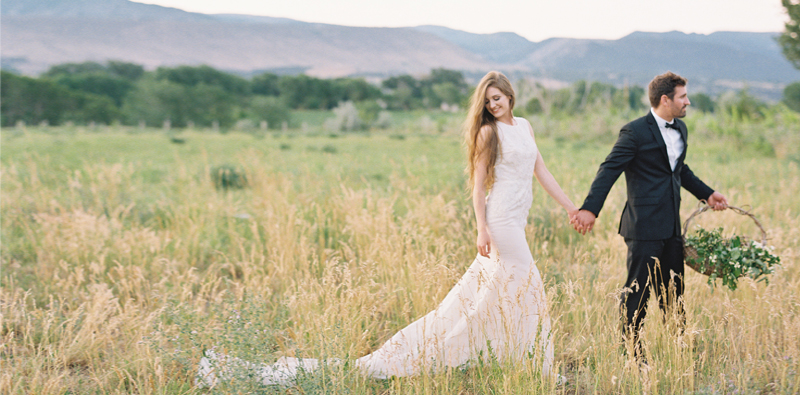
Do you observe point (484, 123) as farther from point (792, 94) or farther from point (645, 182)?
point (792, 94)

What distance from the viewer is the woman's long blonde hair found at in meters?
3.09

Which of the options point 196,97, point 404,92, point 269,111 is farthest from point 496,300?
point 404,92

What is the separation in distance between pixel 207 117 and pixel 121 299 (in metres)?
76.5

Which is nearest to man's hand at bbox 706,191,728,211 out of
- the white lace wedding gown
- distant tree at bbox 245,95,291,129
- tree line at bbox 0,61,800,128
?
the white lace wedding gown

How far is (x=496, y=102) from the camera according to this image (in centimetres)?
311

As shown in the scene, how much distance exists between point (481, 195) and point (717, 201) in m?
1.89

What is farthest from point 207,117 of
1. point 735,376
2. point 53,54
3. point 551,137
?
point 53,54

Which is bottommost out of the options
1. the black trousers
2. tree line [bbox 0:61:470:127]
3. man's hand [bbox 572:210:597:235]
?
the black trousers

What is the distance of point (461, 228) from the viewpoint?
5188mm

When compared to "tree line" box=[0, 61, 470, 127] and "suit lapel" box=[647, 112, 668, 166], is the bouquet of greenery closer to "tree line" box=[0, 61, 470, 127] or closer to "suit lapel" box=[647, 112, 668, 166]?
"suit lapel" box=[647, 112, 668, 166]

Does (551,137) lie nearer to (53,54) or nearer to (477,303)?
(477,303)

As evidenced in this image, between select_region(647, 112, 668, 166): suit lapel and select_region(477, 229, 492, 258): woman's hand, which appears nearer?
select_region(477, 229, 492, 258): woman's hand

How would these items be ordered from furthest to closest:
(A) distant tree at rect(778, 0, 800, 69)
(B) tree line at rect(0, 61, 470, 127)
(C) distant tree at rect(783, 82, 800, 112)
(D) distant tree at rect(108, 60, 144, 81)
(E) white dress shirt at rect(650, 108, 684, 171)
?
(D) distant tree at rect(108, 60, 144, 81)
(B) tree line at rect(0, 61, 470, 127)
(C) distant tree at rect(783, 82, 800, 112)
(A) distant tree at rect(778, 0, 800, 69)
(E) white dress shirt at rect(650, 108, 684, 171)

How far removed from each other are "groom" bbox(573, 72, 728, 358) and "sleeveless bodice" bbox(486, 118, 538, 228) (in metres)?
0.49
